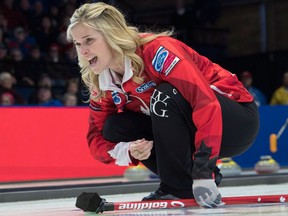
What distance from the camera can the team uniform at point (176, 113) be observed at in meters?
2.14

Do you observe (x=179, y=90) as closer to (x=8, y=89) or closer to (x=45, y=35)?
(x=8, y=89)

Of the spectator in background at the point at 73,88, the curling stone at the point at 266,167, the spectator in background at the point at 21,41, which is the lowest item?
the curling stone at the point at 266,167

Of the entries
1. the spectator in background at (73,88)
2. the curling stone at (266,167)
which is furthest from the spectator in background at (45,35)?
the curling stone at (266,167)

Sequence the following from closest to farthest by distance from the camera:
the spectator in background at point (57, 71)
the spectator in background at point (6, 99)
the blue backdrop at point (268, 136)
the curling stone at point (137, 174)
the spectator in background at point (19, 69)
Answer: the curling stone at point (137, 174) → the spectator in background at point (6, 99) → the blue backdrop at point (268, 136) → the spectator in background at point (19, 69) → the spectator in background at point (57, 71)

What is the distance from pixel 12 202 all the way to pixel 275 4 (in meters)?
9.22

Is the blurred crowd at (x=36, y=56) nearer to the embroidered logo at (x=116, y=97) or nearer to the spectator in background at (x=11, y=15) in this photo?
the spectator in background at (x=11, y=15)

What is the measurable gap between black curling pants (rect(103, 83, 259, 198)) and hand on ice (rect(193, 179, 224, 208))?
0.69 feet

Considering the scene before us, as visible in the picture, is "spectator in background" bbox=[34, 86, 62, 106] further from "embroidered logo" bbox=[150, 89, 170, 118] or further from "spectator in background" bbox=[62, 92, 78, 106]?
"embroidered logo" bbox=[150, 89, 170, 118]

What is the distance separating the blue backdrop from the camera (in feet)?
20.7

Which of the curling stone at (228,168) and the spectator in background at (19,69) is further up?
the spectator in background at (19,69)

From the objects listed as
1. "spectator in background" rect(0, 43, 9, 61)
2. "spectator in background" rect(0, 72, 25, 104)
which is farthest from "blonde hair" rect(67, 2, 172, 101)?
"spectator in background" rect(0, 43, 9, 61)

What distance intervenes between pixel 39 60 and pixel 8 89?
1.39m

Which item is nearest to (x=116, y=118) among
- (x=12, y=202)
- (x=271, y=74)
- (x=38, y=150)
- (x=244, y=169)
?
(x=12, y=202)

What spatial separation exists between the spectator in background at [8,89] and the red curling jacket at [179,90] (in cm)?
377
